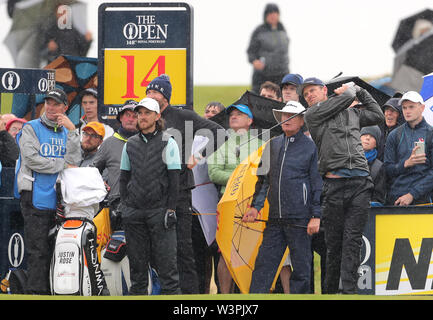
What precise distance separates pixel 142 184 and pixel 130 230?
422 millimetres

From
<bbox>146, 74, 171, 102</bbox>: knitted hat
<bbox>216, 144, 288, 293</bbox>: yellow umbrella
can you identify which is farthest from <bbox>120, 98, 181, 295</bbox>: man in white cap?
<bbox>216, 144, 288, 293</bbox>: yellow umbrella

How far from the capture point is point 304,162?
27.4 ft

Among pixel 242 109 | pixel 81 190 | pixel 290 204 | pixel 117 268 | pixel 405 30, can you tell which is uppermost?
pixel 405 30

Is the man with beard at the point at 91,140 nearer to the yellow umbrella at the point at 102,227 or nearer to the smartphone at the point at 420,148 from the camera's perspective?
the yellow umbrella at the point at 102,227

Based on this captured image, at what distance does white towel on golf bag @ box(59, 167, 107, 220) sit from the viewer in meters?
8.31

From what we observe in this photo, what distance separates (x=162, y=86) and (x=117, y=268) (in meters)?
1.77

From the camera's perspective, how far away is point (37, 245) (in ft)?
27.4

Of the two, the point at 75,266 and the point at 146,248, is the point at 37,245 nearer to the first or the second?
the point at 75,266

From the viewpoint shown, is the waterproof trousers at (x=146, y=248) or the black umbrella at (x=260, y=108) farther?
the black umbrella at (x=260, y=108)

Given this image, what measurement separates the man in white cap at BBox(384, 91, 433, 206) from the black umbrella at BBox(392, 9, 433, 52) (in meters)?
9.38

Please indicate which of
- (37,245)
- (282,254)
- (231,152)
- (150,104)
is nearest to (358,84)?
(231,152)

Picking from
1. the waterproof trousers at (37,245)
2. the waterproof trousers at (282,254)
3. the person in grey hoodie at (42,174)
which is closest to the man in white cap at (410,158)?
the waterproof trousers at (282,254)

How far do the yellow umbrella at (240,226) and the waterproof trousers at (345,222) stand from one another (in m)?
0.56

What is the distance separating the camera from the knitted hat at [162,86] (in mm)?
8633
